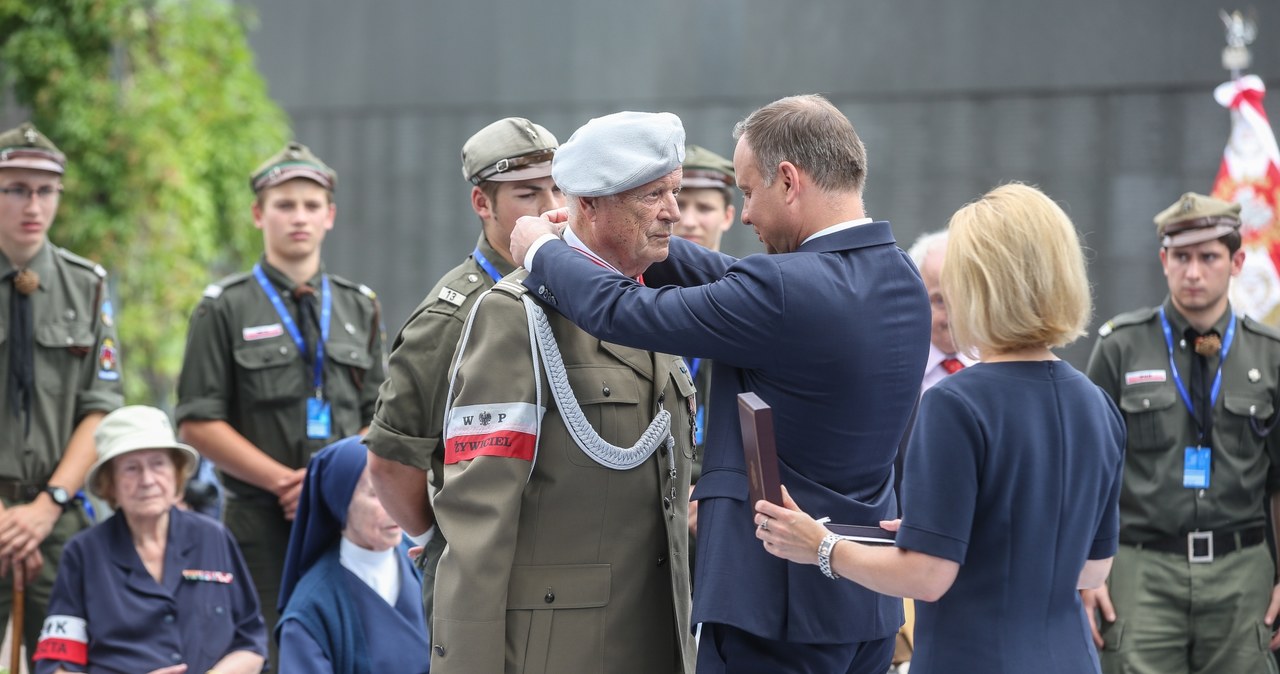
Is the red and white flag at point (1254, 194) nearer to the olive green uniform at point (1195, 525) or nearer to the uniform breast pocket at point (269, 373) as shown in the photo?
the olive green uniform at point (1195, 525)

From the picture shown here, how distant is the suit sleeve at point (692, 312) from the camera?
99.7 inches

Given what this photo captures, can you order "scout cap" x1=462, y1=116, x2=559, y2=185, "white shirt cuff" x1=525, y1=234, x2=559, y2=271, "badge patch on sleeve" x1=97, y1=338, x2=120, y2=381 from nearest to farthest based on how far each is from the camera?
"white shirt cuff" x1=525, y1=234, x2=559, y2=271 → "scout cap" x1=462, y1=116, x2=559, y2=185 → "badge patch on sleeve" x1=97, y1=338, x2=120, y2=381

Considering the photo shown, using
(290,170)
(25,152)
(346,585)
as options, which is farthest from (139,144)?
(346,585)

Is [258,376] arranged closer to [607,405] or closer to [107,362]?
[107,362]

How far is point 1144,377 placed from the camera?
522 centimetres

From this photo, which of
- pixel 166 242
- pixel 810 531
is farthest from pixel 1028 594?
pixel 166 242

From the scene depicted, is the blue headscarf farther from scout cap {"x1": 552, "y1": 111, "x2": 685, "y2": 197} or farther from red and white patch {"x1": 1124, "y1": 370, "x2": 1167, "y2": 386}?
red and white patch {"x1": 1124, "y1": 370, "x2": 1167, "y2": 386}

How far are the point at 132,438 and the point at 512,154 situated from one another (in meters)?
1.88

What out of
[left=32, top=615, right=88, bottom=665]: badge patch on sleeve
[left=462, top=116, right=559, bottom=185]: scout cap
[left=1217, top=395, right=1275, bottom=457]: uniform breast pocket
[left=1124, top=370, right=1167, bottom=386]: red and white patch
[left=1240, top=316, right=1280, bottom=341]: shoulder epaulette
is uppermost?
[left=462, top=116, right=559, bottom=185]: scout cap

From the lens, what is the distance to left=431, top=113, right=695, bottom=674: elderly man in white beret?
2.59 meters

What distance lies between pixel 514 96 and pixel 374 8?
1.36m

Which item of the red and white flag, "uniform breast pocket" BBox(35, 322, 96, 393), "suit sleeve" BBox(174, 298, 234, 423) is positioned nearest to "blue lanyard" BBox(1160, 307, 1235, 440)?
the red and white flag

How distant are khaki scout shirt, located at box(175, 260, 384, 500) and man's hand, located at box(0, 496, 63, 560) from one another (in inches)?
21.8

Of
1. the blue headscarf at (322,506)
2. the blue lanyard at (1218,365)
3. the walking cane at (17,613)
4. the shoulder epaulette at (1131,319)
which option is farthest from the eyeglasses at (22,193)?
the blue lanyard at (1218,365)
